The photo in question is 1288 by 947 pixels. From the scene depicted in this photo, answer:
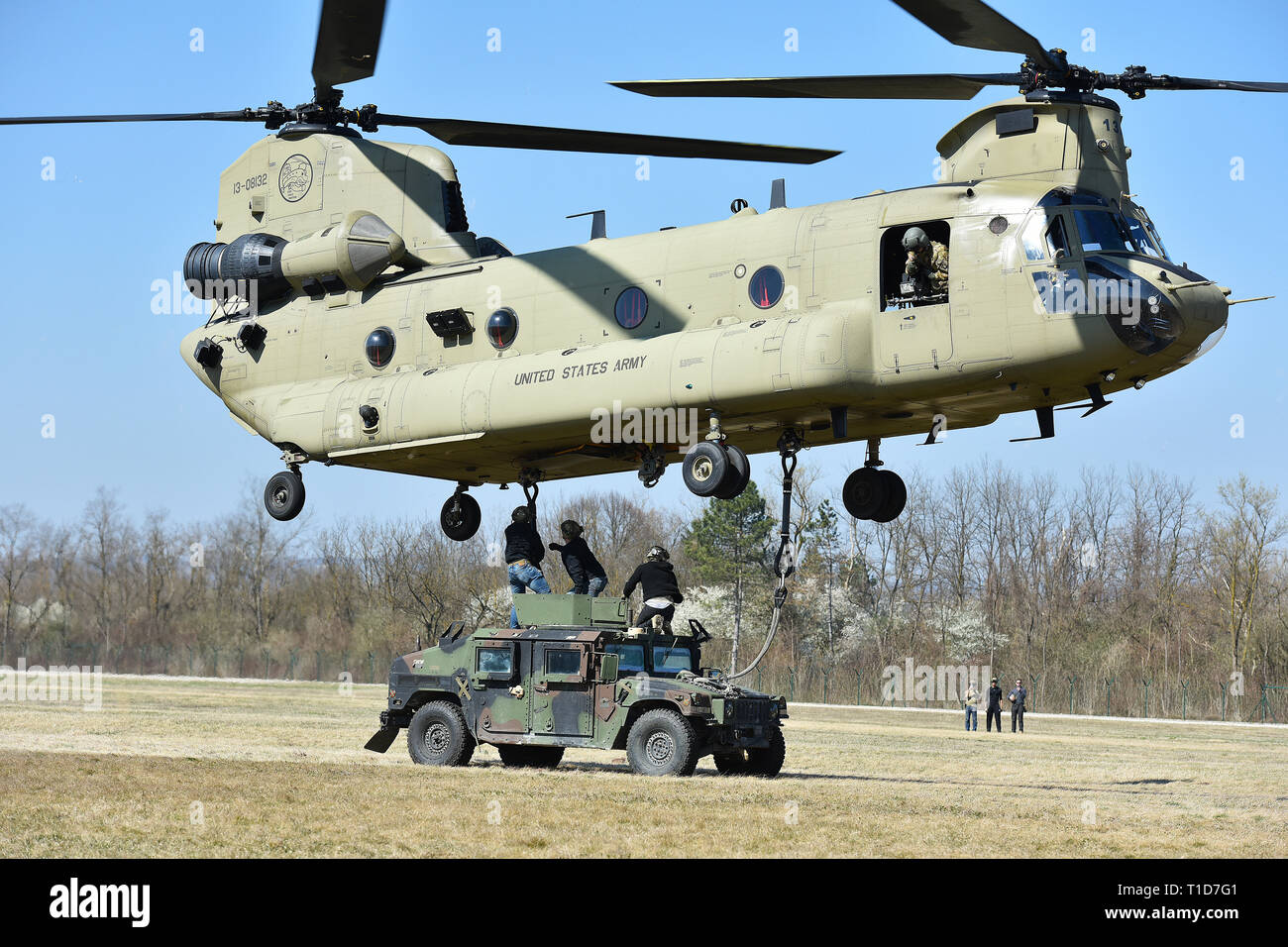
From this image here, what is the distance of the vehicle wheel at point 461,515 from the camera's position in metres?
21.4

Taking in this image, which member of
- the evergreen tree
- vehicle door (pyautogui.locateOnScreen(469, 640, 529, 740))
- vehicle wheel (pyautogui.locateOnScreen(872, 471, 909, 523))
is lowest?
vehicle door (pyautogui.locateOnScreen(469, 640, 529, 740))

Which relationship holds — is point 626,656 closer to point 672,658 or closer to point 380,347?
point 672,658

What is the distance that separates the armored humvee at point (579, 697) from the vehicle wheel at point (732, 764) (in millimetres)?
12

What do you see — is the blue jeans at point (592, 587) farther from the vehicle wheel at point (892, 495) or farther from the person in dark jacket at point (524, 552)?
the vehicle wheel at point (892, 495)

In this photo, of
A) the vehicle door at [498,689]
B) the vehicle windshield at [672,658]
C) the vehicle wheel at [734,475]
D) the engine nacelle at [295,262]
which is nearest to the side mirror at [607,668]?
the vehicle windshield at [672,658]

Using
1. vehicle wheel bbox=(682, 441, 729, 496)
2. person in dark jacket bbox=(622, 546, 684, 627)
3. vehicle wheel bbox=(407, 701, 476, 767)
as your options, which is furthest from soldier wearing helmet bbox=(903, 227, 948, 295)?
vehicle wheel bbox=(407, 701, 476, 767)

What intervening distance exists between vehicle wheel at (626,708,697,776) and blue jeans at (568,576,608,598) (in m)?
2.47

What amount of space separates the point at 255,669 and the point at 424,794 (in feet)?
170

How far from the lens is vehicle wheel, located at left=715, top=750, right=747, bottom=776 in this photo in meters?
17.4

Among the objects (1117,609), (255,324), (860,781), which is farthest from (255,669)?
(860,781)

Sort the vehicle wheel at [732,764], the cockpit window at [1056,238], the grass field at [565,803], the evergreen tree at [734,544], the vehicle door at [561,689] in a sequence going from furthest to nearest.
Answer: the evergreen tree at [734,544] < the vehicle wheel at [732,764] < the vehicle door at [561,689] < the cockpit window at [1056,238] < the grass field at [565,803]

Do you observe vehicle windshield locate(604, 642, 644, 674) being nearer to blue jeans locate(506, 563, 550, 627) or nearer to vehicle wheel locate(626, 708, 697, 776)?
vehicle wheel locate(626, 708, 697, 776)

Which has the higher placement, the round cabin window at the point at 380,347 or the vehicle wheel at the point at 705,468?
the round cabin window at the point at 380,347

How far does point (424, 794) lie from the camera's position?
13969 millimetres
